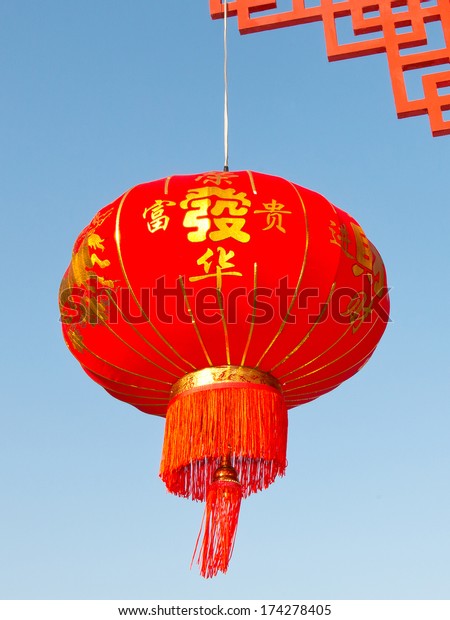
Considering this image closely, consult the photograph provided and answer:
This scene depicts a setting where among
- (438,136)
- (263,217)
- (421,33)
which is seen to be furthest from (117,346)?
(421,33)

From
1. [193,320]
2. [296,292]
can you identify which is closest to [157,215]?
[193,320]

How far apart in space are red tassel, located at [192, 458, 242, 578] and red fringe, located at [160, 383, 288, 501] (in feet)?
0.17

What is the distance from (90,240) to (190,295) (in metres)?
0.38

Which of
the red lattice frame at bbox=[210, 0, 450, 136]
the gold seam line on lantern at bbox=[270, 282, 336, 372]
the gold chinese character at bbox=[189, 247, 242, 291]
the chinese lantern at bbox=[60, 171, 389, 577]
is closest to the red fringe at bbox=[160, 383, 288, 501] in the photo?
the chinese lantern at bbox=[60, 171, 389, 577]

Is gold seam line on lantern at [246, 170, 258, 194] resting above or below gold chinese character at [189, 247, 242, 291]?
above

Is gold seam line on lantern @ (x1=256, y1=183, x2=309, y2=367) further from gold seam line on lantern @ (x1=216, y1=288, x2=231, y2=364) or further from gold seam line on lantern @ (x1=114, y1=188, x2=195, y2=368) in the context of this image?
gold seam line on lantern @ (x1=114, y1=188, x2=195, y2=368)

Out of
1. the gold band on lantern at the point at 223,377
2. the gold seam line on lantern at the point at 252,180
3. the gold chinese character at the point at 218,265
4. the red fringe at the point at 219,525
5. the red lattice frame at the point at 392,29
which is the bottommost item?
the red fringe at the point at 219,525

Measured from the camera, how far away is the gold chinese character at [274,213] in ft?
10.2

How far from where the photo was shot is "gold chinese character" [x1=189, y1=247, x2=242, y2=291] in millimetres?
3031

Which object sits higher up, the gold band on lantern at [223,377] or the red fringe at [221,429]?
the gold band on lantern at [223,377]

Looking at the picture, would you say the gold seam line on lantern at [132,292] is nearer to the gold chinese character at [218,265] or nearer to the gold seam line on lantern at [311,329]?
the gold chinese character at [218,265]

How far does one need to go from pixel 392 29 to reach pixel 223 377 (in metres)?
1.37

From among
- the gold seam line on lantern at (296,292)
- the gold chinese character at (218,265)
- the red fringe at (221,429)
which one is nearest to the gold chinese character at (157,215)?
the gold chinese character at (218,265)

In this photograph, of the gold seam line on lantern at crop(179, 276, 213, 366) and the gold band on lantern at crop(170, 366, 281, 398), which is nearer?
the gold seam line on lantern at crop(179, 276, 213, 366)
